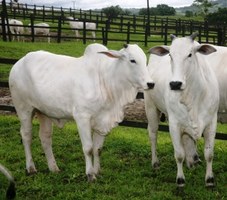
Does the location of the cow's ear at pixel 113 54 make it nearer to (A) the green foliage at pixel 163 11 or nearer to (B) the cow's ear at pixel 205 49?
(B) the cow's ear at pixel 205 49

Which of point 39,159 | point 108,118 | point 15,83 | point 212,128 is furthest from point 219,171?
point 15,83

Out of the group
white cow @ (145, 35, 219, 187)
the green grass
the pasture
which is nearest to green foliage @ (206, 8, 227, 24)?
the pasture

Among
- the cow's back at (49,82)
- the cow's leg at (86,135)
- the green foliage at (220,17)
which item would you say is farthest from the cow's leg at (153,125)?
the green foliage at (220,17)

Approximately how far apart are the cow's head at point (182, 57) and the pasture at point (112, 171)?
148 cm

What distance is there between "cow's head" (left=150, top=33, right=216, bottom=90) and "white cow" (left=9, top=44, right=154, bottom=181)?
1.64ft

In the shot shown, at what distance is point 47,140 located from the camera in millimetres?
5652

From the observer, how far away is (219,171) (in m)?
5.62

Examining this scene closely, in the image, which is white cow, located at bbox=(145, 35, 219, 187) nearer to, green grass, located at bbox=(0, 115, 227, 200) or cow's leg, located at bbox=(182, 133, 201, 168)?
cow's leg, located at bbox=(182, 133, 201, 168)

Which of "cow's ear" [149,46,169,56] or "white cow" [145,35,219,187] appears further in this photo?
"cow's ear" [149,46,169,56]

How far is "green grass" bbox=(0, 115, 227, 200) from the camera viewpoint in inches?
→ 190

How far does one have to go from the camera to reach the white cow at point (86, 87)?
495 centimetres

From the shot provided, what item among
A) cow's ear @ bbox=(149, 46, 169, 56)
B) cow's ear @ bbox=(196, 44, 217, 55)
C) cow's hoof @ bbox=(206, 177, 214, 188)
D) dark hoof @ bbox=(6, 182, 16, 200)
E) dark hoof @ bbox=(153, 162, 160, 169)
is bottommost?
dark hoof @ bbox=(153, 162, 160, 169)

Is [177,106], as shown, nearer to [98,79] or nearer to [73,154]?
[98,79]

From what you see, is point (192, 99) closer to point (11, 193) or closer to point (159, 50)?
point (159, 50)
